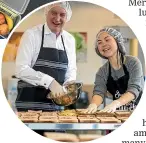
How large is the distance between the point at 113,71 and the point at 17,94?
0.97ft

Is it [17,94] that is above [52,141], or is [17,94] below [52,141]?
above

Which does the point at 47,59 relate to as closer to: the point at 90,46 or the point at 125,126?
the point at 90,46

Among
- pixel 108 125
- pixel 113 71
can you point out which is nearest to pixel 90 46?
pixel 113 71

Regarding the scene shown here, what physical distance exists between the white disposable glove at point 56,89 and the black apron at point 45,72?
0.04ft

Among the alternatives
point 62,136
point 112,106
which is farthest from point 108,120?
point 62,136

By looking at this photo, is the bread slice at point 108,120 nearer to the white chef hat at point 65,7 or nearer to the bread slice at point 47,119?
the bread slice at point 47,119

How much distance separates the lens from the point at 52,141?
0.95 m

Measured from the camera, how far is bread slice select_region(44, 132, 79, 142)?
952 millimetres

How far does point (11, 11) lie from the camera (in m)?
0.94

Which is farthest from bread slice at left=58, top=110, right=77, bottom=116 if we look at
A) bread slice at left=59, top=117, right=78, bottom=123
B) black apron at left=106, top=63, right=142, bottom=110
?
black apron at left=106, top=63, right=142, bottom=110

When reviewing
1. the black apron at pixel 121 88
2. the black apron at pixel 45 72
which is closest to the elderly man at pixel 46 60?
the black apron at pixel 45 72

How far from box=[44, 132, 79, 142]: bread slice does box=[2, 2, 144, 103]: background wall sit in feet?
0.55

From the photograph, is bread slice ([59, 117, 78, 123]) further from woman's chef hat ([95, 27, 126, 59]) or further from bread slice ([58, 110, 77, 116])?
woman's chef hat ([95, 27, 126, 59])

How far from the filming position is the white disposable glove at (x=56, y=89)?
3.09 feet
